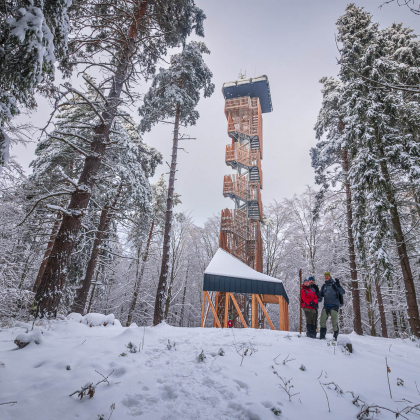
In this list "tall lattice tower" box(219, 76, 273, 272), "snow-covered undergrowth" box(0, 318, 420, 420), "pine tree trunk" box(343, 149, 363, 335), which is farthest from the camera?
"tall lattice tower" box(219, 76, 273, 272)

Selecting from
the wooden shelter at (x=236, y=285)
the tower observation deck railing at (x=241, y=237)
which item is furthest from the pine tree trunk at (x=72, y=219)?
the tower observation deck railing at (x=241, y=237)

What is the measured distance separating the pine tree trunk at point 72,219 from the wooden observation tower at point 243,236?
486 cm

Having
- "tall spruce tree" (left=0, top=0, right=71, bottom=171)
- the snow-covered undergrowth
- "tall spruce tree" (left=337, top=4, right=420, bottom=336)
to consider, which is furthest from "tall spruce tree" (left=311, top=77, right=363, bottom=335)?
"tall spruce tree" (left=0, top=0, right=71, bottom=171)

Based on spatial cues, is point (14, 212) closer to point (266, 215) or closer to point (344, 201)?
point (344, 201)

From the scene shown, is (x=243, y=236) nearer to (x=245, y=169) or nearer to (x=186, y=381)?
(x=245, y=169)

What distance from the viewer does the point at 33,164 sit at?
37.3 ft

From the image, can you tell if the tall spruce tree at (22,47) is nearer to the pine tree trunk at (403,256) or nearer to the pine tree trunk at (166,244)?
the pine tree trunk at (166,244)

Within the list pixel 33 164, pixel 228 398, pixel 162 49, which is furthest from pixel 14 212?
pixel 228 398

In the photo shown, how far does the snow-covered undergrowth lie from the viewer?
85.4 inches

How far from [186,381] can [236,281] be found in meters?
6.39

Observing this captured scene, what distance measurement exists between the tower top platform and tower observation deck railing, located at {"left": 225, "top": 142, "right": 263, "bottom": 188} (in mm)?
7359

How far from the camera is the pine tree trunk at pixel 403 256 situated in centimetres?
755

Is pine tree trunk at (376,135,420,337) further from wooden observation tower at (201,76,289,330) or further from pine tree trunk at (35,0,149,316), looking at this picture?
pine tree trunk at (35,0,149,316)

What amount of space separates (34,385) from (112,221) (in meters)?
10.5
